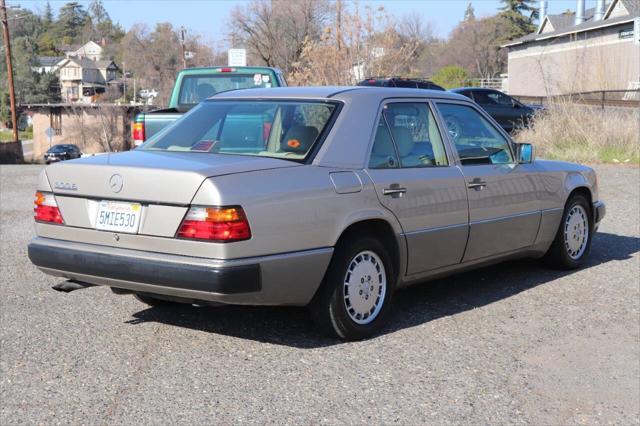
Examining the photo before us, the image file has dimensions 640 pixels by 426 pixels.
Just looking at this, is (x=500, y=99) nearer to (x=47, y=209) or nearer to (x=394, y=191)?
(x=394, y=191)

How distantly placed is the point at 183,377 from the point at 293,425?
89 cm

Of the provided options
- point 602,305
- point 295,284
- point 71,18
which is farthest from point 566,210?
point 71,18

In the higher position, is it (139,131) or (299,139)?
(299,139)

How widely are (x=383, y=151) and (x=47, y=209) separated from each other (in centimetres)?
222

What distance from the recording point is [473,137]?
22.2ft

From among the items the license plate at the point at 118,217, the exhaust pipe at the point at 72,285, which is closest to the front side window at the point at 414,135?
the license plate at the point at 118,217

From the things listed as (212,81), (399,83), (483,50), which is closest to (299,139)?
(212,81)

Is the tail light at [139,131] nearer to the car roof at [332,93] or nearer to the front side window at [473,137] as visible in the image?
the car roof at [332,93]

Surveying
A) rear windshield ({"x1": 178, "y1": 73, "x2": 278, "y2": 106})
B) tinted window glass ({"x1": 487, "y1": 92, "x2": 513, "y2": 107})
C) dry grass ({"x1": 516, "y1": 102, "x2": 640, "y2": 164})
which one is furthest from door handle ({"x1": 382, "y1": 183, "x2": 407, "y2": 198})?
tinted window glass ({"x1": 487, "y1": 92, "x2": 513, "y2": 107})

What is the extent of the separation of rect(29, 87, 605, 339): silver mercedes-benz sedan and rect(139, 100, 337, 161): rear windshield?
11 mm

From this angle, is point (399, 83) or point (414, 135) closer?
point (414, 135)

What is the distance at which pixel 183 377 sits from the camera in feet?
15.6

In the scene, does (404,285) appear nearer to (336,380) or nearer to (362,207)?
(362,207)

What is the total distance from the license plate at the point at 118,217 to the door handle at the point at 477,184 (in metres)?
2.59
